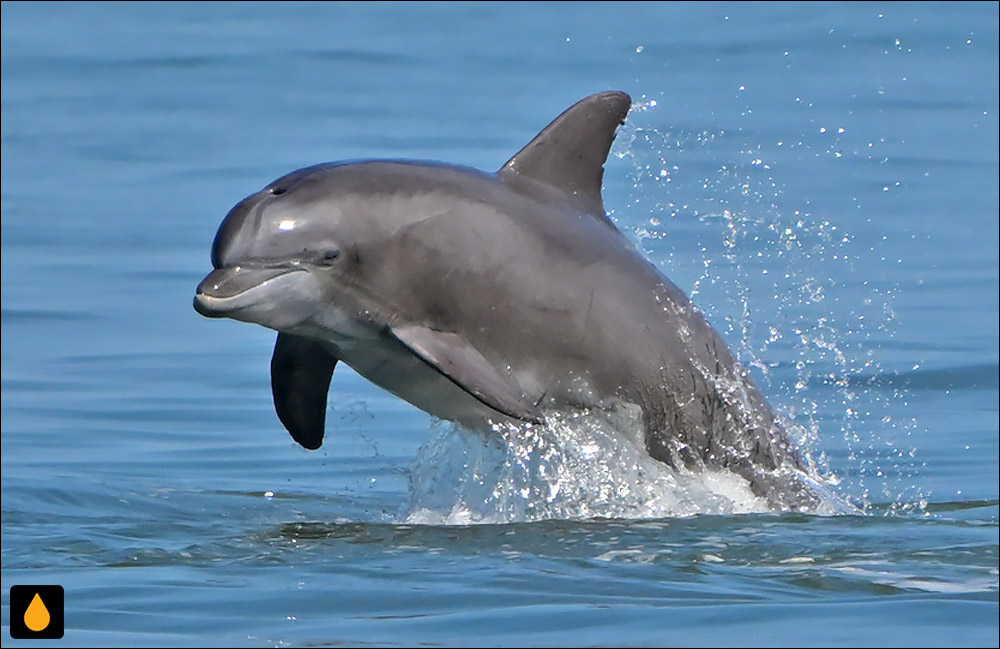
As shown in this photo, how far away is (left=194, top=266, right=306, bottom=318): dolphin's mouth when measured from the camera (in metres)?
8.46

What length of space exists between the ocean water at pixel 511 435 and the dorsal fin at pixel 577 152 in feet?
3.04

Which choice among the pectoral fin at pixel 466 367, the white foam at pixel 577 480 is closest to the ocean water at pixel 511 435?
the white foam at pixel 577 480

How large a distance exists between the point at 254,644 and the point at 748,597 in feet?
5.85

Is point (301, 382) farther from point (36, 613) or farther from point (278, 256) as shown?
point (36, 613)

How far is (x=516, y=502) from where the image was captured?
9.29 meters

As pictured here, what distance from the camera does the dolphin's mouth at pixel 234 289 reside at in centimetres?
846

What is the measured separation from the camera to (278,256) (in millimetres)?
8633

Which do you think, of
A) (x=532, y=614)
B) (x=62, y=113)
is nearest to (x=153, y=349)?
(x=532, y=614)

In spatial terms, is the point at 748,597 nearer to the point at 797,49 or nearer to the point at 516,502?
the point at 516,502

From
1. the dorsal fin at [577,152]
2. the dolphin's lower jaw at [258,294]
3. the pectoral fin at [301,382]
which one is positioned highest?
the dorsal fin at [577,152]

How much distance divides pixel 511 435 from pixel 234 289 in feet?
5.40

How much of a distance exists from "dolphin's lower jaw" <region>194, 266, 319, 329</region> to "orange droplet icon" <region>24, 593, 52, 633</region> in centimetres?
190

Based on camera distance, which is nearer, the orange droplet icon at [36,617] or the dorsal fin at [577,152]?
the orange droplet icon at [36,617]

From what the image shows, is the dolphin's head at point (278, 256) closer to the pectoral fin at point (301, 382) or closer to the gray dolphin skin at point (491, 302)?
the gray dolphin skin at point (491, 302)
